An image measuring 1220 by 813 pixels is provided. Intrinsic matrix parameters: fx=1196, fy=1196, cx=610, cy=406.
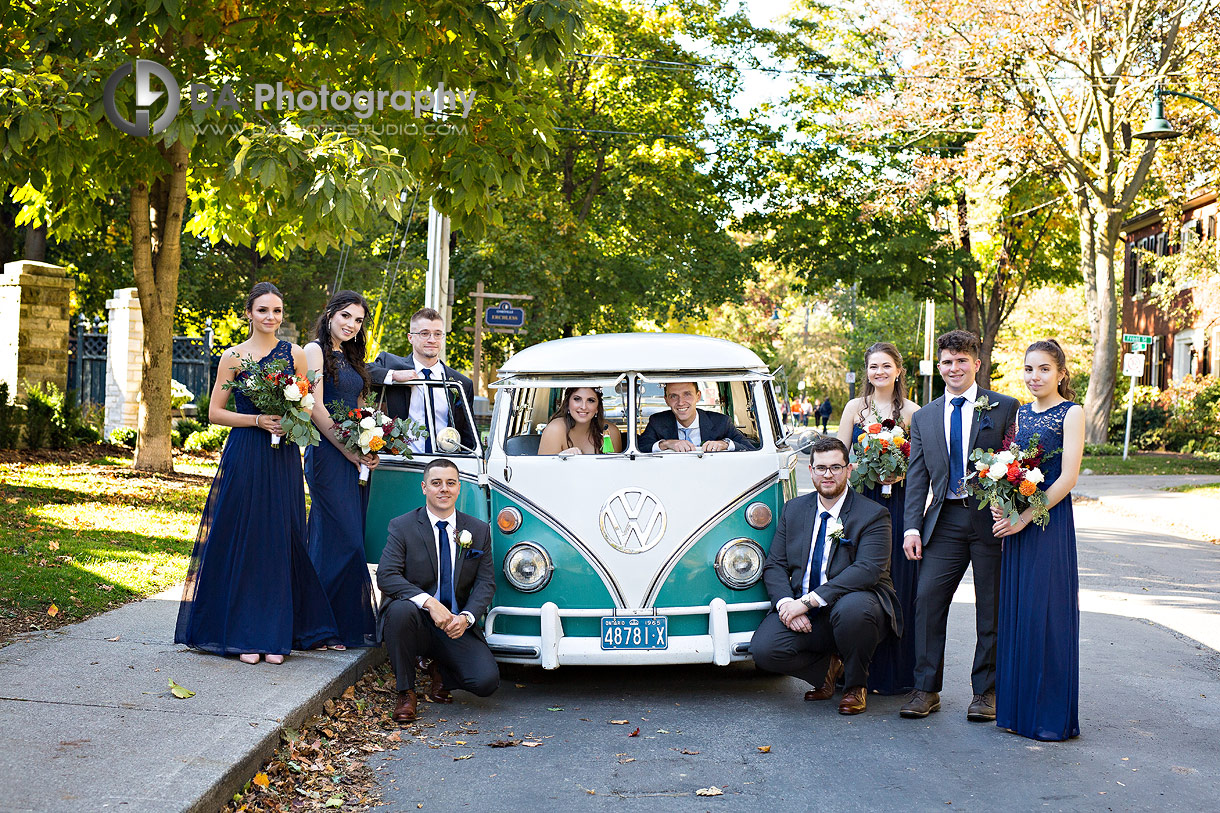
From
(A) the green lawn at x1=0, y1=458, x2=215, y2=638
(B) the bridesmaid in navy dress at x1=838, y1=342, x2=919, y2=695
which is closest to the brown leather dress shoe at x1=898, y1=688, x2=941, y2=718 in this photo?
(B) the bridesmaid in navy dress at x1=838, y1=342, x2=919, y2=695

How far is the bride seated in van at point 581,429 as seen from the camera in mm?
7762

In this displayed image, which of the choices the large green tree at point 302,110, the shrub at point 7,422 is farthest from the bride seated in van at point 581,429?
the shrub at point 7,422

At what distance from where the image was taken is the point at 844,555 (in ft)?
22.6

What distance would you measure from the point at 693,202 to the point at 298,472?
24.2m

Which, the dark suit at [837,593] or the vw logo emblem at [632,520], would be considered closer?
the dark suit at [837,593]

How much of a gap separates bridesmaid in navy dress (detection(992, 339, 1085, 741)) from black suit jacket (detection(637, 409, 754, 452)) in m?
2.01

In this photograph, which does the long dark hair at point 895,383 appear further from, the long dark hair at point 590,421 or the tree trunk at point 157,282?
the tree trunk at point 157,282

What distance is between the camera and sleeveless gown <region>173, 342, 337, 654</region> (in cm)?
697

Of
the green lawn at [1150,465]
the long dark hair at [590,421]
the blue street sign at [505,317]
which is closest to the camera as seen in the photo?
the long dark hair at [590,421]

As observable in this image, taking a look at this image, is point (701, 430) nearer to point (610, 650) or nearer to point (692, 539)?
point (692, 539)

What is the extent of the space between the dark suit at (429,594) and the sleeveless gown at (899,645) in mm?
2264

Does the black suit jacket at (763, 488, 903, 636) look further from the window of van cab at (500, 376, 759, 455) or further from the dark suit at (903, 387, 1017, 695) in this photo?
the window of van cab at (500, 376, 759, 455)

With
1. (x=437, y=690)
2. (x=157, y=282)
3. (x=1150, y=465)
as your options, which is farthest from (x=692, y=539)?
(x=1150, y=465)

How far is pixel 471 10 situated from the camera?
10852mm
